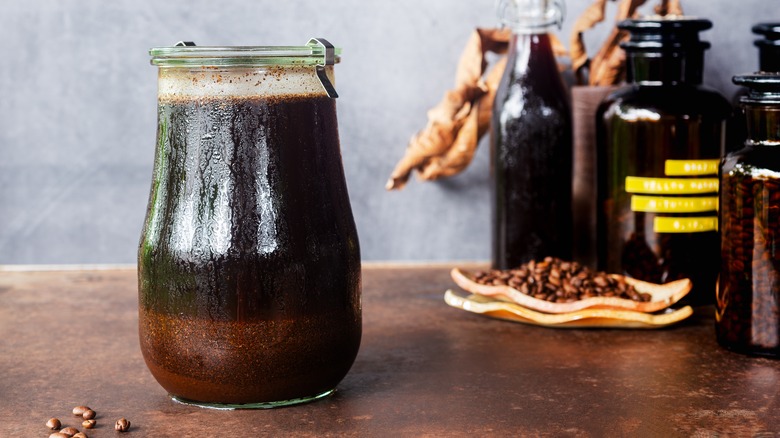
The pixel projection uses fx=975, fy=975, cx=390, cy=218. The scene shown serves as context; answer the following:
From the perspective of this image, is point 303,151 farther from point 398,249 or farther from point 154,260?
point 398,249

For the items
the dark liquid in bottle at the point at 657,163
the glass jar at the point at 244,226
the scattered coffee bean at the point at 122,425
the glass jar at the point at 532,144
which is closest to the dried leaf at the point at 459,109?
the glass jar at the point at 532,144

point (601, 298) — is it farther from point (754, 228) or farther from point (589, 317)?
point (754, 228)

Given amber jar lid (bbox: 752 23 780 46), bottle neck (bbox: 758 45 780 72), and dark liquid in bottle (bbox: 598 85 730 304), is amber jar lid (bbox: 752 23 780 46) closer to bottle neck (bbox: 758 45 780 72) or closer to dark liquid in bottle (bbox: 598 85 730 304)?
bottle neck (bbox: 758 45 780 72)

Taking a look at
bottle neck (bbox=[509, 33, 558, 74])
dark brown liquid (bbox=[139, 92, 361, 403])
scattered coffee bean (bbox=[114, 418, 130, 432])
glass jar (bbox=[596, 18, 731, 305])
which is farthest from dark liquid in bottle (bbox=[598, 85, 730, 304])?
scattered coffee bean (bbox=[114, 418, 130, 432])

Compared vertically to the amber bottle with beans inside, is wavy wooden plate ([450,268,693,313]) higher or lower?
lower

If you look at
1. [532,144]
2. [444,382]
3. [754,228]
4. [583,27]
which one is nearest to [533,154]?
[532,144]

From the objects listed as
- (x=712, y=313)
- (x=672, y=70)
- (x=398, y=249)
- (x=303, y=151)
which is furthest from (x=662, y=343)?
(x=398, y=249)
